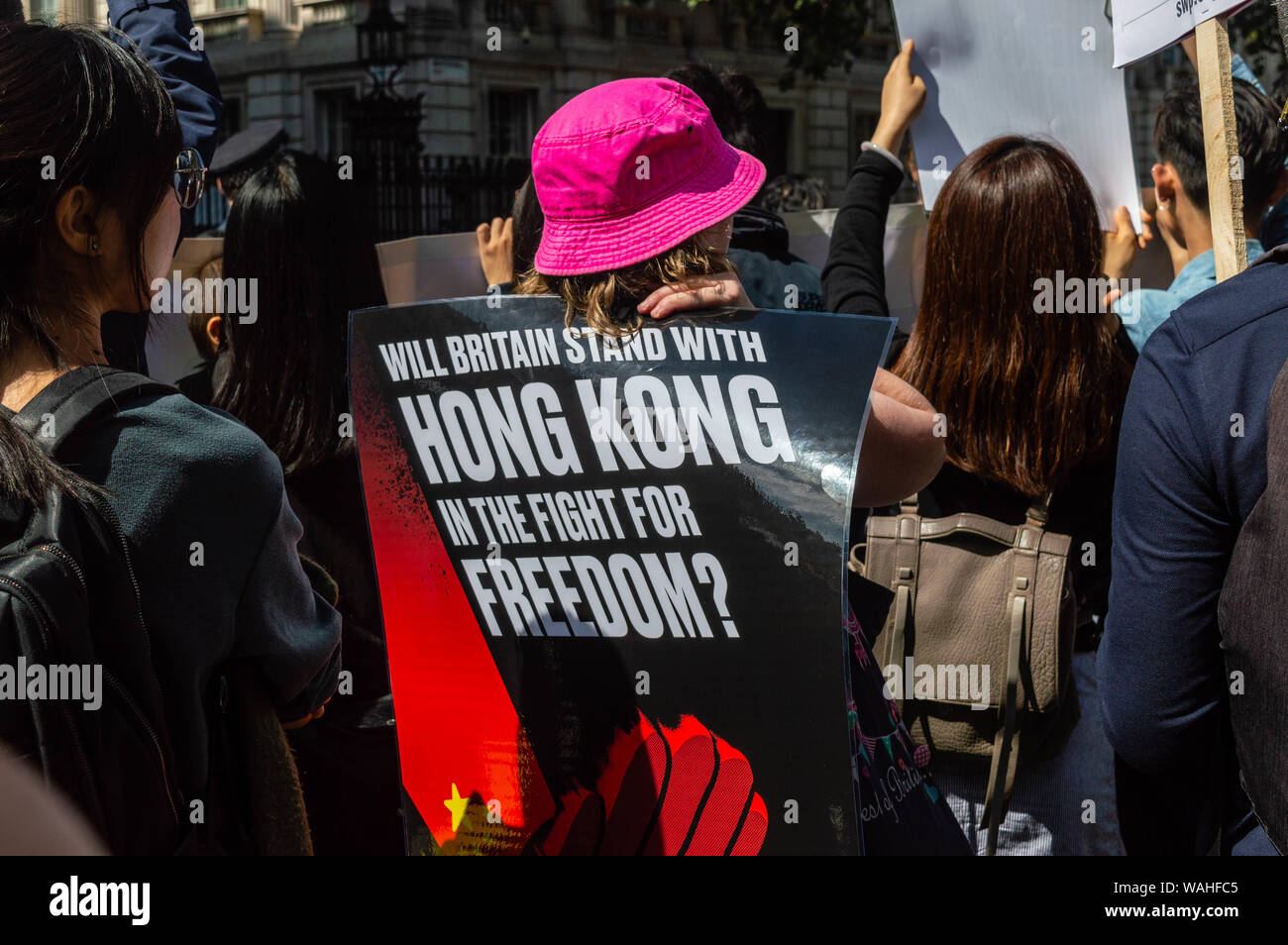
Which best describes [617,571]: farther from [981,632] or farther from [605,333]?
[981,632]

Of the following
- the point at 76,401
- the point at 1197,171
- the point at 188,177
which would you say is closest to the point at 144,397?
the point at 76,401

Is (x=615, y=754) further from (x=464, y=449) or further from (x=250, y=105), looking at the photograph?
(x=250, y=105)

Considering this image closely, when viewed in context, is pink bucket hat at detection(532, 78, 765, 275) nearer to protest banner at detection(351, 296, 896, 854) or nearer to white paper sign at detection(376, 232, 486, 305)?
protest banner at detection(351, 296, 896, 854)

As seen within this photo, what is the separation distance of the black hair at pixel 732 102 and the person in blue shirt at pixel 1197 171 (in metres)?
1.05

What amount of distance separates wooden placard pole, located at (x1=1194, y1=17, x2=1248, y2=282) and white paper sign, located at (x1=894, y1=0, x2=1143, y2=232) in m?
1.04

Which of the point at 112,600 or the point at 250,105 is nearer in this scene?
the point at 112,600

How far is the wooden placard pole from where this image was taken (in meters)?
2.01

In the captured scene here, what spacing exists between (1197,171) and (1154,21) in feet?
2.94

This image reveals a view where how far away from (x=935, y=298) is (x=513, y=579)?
1.17m

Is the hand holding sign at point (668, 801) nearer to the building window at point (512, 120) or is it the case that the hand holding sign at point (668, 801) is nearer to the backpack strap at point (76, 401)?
the backpack strap at point (76, 401)

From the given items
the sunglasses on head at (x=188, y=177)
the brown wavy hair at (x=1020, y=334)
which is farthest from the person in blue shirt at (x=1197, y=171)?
the sunglasses on head at (x=188, y=177)

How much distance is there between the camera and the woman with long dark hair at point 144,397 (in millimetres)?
1415

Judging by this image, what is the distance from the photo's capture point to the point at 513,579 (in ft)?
5.65
